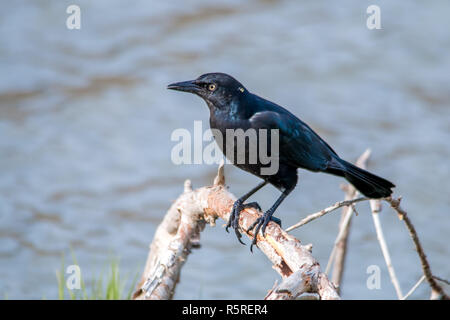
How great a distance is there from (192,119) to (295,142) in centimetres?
436

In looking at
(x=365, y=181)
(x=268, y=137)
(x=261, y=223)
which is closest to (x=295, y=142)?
(x=268, y=137)

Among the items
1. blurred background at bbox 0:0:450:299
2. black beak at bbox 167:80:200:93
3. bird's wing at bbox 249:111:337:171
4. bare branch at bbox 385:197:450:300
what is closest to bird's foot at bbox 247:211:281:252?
bird's wing at bbox 249:111:337:171

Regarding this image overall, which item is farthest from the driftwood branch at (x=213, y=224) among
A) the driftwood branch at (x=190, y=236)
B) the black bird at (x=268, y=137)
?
the black bird at (x=268, y=137)

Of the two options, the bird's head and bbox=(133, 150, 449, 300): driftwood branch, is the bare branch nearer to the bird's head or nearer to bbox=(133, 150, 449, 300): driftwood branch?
bbox=(133, 150, 449, 300): driftwood branch

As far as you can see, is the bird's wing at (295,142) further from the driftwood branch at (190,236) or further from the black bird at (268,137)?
the driftwood branch at (190,236)

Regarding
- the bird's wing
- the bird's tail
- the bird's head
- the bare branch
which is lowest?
the bare branch

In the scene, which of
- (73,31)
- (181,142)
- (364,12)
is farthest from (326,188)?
Answer: (73,31)

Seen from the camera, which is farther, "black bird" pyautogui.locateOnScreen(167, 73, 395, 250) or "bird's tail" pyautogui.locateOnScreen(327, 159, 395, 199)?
"bird's tail" pyautogui.locateOnScreen(327, 159, 395, 199)

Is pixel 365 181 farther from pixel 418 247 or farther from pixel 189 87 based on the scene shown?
pixel 189 87

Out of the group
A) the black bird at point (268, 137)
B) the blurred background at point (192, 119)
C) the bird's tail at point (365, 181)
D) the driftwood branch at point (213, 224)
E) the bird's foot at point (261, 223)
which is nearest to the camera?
the driftwood branch at point (213, 224)

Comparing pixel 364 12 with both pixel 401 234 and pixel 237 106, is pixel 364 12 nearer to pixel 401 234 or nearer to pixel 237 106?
pixel 401 234

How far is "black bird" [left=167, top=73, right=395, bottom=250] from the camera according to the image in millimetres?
3904

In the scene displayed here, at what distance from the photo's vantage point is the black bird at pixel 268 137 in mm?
3904

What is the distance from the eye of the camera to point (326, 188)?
750cm
